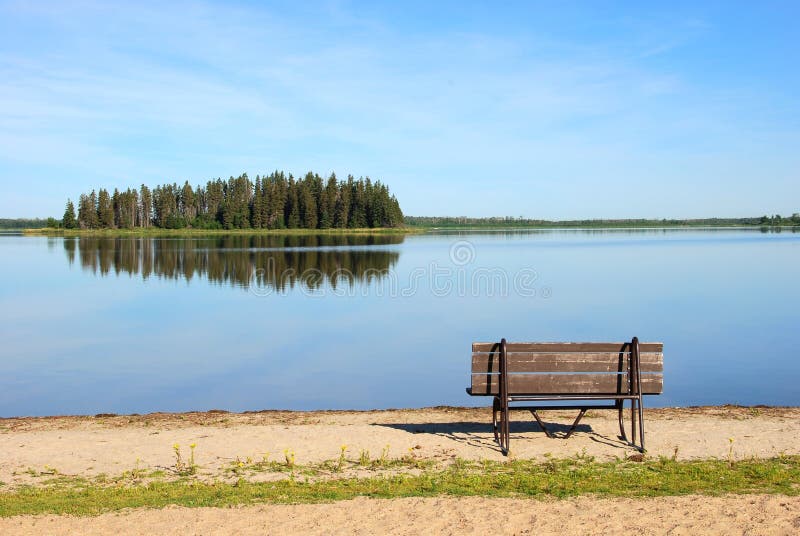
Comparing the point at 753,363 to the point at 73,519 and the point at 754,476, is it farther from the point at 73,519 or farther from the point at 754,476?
the point at 73,519

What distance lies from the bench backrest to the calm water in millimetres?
5093

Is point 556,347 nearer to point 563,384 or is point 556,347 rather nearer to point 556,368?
point 556,368

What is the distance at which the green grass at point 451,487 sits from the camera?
6645 mm

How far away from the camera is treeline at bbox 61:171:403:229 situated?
15238 centimetres

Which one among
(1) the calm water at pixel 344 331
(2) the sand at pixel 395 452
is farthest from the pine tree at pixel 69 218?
(2) the sand at pixel 395 452

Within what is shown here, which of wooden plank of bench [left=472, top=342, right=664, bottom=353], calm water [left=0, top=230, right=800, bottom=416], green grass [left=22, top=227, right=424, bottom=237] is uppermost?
green grass [left=22, top=227, right=424, bottom=237]

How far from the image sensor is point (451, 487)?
697 centimetres

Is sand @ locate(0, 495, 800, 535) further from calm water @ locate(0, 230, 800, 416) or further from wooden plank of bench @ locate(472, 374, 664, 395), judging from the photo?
calm water @ locate(0, 230, 800, 416)

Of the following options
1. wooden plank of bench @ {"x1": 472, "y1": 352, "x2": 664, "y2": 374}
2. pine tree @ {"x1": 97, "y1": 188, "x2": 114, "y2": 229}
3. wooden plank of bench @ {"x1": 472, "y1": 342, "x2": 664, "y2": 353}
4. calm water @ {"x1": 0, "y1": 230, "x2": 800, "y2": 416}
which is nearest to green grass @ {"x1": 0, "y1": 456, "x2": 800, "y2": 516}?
wooden plank of bench @ {"x1": 472, "y1": 352, "x2": 664, "y2": 374}

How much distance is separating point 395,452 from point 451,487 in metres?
1.59

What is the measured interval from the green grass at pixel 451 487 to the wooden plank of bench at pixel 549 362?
1266 millimetres

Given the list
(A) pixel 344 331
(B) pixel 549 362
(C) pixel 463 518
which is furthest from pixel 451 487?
(A) pixel 344 331

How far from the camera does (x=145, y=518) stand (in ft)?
20.4

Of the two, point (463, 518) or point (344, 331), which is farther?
point (344, 331)
